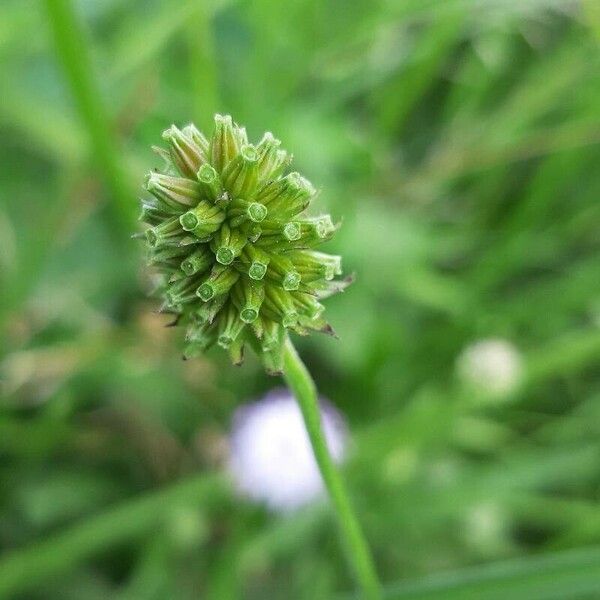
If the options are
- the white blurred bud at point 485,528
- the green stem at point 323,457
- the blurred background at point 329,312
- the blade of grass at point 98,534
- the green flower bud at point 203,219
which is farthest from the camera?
the white blurred bud at point 485,528

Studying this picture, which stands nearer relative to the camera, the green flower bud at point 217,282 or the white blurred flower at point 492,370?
the green flower bud at point 217,282

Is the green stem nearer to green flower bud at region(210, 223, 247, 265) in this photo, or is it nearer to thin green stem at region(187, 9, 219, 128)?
green flower bud at region(210, 223, 247, 265)

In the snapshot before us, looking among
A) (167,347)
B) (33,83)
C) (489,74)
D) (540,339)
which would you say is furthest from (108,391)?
(489,74)

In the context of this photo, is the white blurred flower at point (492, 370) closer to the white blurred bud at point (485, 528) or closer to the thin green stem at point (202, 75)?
the white blurred bud at point (485, 528)

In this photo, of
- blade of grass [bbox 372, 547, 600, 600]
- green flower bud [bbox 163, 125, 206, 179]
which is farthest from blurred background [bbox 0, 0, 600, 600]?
green flower bud [bbox 163, 125, 206, 179]

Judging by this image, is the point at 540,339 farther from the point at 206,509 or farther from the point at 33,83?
the point at 33,83

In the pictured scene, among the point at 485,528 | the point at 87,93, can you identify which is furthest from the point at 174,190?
the point at 485,528

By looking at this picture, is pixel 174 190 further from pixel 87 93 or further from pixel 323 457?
pixel 87 93

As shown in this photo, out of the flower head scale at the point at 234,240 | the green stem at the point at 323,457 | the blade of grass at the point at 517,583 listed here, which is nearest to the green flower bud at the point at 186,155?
the flower head scale at the point at 234,240
